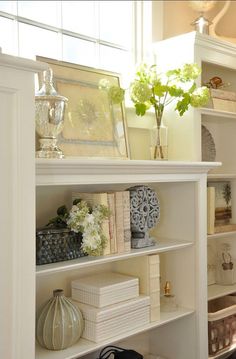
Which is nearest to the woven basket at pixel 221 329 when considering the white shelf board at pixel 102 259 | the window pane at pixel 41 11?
the white shelf board at pixel 102 259

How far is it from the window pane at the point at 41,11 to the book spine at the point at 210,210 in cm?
118

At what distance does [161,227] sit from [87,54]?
38.7 inches

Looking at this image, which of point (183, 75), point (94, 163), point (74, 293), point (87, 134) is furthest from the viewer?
point (183, 75)

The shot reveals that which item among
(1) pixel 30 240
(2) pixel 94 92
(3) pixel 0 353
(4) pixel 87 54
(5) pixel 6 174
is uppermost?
(4) pixel 87 54

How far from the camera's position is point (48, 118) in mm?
1741

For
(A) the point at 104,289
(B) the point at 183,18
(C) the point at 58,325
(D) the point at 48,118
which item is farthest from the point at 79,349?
(B) the point at 183,18

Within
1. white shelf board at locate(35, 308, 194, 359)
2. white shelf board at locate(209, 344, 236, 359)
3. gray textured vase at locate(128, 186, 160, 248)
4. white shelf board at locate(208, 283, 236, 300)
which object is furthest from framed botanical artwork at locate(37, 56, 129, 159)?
white shelf board at locate(209, 344, 236, 359)

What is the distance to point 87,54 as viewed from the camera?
7.59ft

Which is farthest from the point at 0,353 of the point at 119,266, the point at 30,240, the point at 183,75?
the point at 183,75

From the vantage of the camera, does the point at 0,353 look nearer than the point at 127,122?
Yes

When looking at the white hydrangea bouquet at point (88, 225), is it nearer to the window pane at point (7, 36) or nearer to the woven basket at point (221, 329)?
the window pane at point (7, 36)

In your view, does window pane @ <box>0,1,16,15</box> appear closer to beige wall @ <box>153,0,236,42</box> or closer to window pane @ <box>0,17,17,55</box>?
window pane @ <box>0,17,17,55</box>

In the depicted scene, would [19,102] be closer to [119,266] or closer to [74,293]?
[74,293]

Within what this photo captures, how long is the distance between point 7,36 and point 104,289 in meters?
1.20
